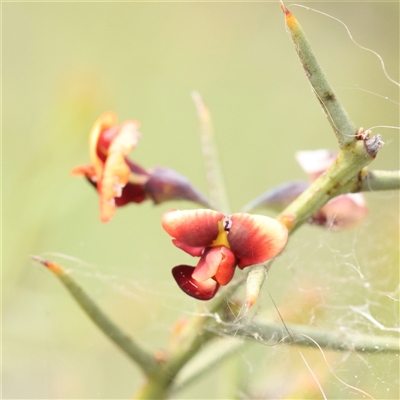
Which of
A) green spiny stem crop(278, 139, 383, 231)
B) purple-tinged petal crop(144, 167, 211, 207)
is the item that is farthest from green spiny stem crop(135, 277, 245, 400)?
purple-tinged petal crop(144, 167, 211, 207)

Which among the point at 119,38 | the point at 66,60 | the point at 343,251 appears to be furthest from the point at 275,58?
the point at 343,251

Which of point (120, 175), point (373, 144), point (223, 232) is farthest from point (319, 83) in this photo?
point (120, 175)

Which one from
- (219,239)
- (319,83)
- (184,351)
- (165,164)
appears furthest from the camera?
(165,164)

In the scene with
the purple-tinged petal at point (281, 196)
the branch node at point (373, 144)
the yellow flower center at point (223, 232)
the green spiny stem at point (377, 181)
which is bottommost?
the purple-tinged petal at point (281, 196)

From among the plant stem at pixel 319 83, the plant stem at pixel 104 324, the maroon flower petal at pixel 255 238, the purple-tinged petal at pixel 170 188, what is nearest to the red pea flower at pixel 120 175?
the purple-tinged petal at pixel 170 188

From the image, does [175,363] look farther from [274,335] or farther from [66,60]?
[66,60]

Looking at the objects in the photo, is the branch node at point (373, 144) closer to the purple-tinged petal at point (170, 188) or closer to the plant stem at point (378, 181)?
the plant stem at point (378, 181)

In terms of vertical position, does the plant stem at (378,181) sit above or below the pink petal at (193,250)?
above

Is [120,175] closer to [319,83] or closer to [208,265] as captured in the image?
[208,265]
